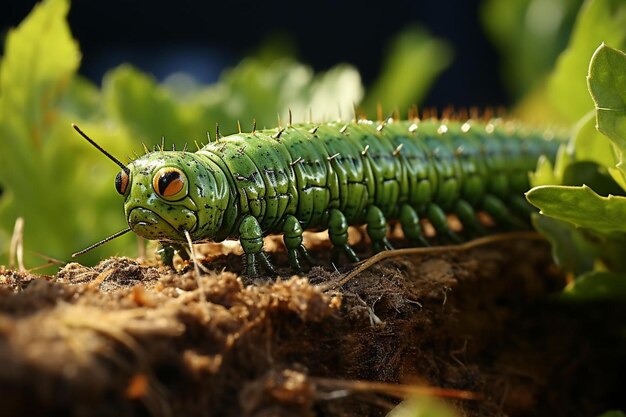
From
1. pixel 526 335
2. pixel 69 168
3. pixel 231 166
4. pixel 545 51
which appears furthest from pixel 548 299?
pixel 545 51

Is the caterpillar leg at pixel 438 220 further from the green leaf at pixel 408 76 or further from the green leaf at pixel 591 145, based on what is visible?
the green leaf at pixel 408 76

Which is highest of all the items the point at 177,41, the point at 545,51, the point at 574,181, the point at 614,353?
the point at 177,41

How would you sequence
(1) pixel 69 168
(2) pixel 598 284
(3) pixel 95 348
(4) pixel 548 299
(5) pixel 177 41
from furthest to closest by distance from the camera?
1. (5) pixel 177 41
2. (1) pixel 69 168
3. (4) pixel 548 299
4. (2) pixel 598 284
5. (3) pixel 95 348

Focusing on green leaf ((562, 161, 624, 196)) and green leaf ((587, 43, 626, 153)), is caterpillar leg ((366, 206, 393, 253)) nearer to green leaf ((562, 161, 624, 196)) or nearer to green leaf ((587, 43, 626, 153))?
green leaf ((562, 161, 624, 196))

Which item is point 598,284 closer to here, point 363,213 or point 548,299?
point 548,299

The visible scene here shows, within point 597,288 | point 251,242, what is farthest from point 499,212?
point 251,242

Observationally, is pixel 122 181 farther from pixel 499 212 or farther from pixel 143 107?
pixel 143 107

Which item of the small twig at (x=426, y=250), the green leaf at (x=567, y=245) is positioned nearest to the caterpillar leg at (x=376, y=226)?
the small twig at (x=426, y=250)

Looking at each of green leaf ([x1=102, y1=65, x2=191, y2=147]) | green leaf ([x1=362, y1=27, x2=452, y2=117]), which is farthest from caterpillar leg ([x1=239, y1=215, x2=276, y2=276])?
green leaf ([x1=362, y1=27, x2=452, y2=117])
